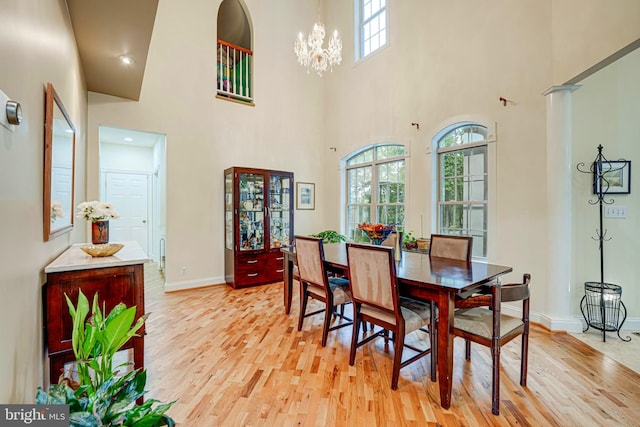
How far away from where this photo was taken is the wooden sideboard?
4.96ft

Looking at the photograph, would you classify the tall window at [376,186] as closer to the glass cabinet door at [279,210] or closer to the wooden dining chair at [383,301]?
the glass cabinet door at [279,210]

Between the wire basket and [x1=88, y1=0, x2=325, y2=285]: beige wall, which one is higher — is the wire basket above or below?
below

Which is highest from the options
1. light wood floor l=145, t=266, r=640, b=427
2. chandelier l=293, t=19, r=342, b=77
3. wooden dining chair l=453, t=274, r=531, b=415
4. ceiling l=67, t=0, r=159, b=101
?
chandelier l=293, t=19, r=342, b=77

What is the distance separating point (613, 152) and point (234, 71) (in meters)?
5.24

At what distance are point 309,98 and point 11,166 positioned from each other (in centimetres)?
538

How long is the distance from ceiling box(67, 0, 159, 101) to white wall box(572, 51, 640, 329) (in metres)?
3.97

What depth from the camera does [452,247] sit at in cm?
278

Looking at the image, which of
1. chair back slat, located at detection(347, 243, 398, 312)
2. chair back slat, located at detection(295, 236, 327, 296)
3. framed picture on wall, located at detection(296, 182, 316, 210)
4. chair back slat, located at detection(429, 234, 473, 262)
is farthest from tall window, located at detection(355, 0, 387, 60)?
chair back slat, located at detection(347, 243, 398, 312)

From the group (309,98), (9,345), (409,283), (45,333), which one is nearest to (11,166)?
(9,345)

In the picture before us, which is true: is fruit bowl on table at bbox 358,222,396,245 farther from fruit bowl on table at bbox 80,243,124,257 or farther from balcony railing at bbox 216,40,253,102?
balcony railing at bbox 216,40,253,102

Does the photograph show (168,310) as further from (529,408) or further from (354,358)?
(529,408)

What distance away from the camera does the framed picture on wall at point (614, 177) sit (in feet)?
9.45

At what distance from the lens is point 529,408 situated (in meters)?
1.79

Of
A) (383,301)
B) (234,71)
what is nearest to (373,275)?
(383,301)
